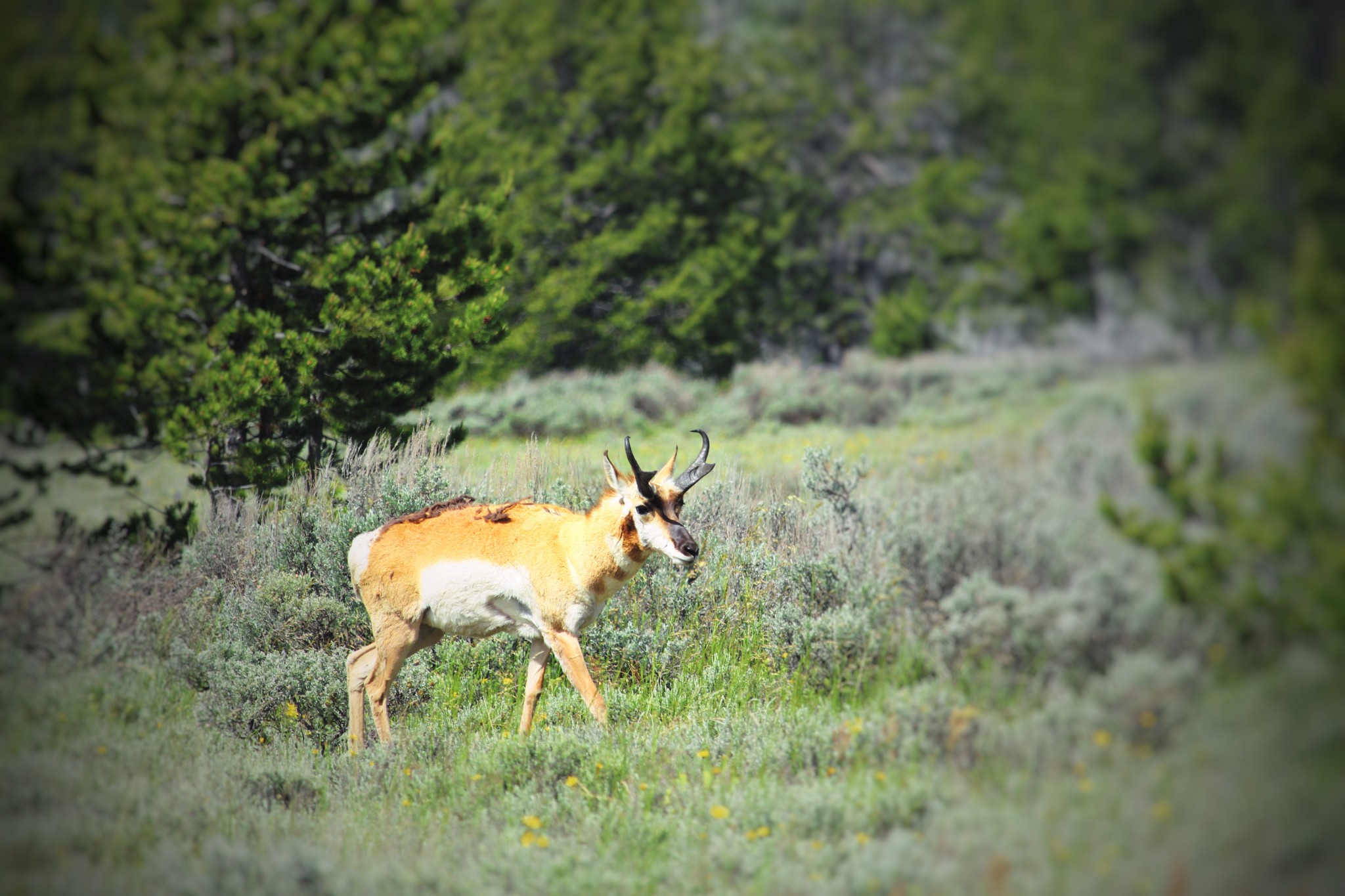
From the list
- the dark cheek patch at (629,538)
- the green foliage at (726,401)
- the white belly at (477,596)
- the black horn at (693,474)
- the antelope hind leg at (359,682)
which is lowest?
the antelope hind leg at (359,682)

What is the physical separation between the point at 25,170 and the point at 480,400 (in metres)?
11.8

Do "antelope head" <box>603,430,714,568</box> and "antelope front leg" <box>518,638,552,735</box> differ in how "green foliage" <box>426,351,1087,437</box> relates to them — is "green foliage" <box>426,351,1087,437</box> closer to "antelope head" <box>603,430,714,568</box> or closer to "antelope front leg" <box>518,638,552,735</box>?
"antelope head" <box>603,430,714,568</box>

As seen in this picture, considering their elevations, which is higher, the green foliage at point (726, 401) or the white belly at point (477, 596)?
the green foliage at point (726, 401)

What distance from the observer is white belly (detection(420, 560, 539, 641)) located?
7090mm

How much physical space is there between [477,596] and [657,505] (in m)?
1.48

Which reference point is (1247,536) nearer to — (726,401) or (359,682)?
(359,682)

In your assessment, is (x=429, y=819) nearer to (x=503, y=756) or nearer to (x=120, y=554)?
(x=503, y=756)

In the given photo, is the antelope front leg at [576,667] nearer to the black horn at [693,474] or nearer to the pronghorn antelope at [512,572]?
the pronghorn antelope at [512,572]

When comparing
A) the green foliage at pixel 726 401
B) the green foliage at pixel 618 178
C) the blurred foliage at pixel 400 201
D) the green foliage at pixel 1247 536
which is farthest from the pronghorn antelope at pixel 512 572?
the green foliage at pixel 618 178

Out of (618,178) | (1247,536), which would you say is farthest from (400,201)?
(618,178)

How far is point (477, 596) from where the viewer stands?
23.3 feet

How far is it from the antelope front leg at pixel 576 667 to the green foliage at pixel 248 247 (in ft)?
11.5

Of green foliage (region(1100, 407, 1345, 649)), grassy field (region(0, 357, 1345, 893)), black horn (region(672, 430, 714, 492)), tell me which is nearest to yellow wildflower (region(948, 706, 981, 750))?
grassy field (region(0, 357, 1345, 893))

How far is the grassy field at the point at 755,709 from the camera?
14.7 feet
